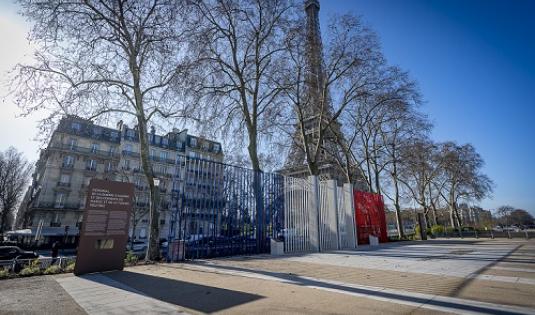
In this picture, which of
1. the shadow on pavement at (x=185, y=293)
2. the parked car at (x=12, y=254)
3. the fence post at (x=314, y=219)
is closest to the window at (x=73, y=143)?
the parked car at (x=12, y=254)

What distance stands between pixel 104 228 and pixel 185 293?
427 centimetres

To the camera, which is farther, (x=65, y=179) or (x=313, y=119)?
(x=65, y=179)

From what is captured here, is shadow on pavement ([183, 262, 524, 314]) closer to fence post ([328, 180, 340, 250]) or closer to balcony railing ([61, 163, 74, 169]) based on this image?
fence post ([328, 180, 340, 250])

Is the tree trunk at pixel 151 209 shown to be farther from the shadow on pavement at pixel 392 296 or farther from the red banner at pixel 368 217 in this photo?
the red banner at pixel 368 217

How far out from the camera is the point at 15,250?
1783cm

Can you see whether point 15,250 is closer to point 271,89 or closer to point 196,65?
point 196,65

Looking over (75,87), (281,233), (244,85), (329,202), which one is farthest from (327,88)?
(75,87)

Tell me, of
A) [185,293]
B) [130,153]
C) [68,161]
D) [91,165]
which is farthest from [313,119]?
[68,161]

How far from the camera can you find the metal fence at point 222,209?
32.9 ft

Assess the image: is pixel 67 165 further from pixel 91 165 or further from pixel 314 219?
pixel 314 219

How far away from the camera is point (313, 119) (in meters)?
20.8

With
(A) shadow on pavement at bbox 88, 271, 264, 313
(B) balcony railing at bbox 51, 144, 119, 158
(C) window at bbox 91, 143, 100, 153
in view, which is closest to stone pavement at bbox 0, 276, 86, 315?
(A) shadow on pavement at bbox 88, 271, 264, 313

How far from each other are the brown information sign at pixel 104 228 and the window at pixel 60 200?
37204 mm

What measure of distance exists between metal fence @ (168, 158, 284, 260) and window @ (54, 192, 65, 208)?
3606 centimetres
